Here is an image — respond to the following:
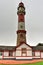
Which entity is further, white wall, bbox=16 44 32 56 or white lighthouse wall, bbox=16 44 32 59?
white wall, bbox=16 44 32 56

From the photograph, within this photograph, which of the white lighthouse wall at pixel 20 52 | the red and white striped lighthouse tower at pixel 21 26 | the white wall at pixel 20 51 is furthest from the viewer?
the red and white striped lighthouse tower at pixel 21 26

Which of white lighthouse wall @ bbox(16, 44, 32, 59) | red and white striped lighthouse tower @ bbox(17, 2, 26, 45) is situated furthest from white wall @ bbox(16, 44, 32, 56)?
red and white striped lighthouse tower @ bbox(17, 2, 26, 45)

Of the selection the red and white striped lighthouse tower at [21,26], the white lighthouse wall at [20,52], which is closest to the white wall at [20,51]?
the white lighthouse wall at [20,52]

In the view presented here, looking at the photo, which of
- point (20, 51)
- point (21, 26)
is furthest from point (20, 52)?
point (21, 26)

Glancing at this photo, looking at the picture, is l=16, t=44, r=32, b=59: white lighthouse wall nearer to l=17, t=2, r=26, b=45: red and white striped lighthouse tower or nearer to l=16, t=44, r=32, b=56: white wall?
l=16, t=44, r=32, b=56: white wall

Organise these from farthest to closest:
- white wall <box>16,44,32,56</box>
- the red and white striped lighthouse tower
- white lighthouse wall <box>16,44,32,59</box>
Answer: the red and white striped lighthouse tower
white wall <box>16,44,32,56</box>
white lighthouse wall <box>16,44,32,59</box>

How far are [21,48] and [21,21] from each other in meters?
8.07

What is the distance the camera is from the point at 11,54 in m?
23.9

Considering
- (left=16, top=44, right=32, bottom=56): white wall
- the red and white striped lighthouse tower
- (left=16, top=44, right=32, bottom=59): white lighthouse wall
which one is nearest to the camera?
(left=16, top=44, right=32, bottom=59): white lighthouse wall

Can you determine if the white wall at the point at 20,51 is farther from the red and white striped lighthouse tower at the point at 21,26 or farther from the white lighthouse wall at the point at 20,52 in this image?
the red and white striped lighthouse tower at the point at 21,26

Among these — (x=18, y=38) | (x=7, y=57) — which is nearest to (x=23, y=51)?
(x=7, y=57)

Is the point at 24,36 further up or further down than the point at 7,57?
further up

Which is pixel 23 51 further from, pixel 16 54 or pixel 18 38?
pixel 18 38

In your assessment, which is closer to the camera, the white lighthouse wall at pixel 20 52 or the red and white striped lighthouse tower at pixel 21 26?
the white lighthouse wall at pixel 20 52
